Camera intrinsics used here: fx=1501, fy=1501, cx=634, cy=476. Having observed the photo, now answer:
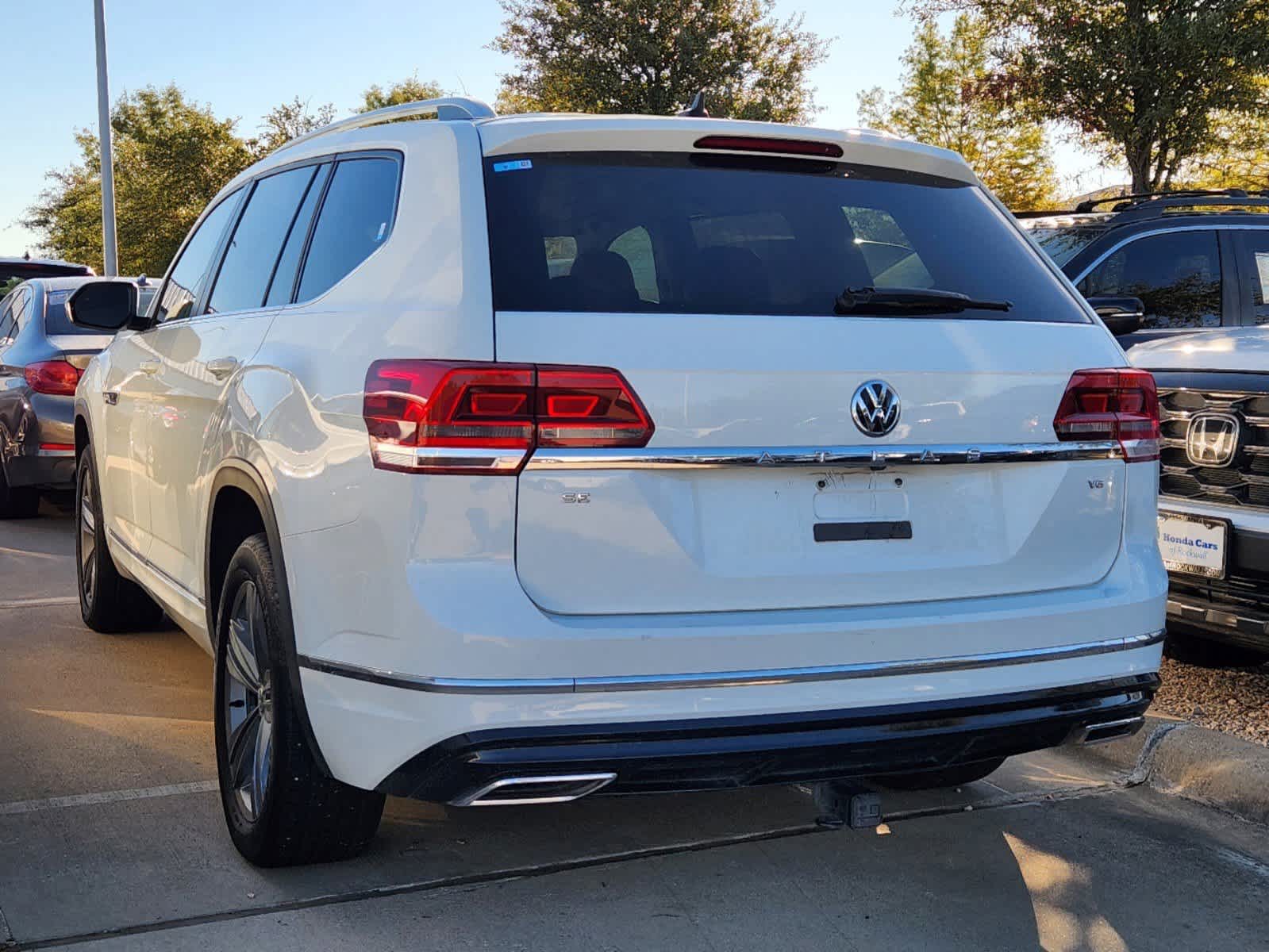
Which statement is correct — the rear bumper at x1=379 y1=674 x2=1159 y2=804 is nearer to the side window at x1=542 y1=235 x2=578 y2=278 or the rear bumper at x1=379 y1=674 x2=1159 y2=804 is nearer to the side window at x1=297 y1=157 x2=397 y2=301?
the side window at x1=542 y1=235 x2=578 y2=278

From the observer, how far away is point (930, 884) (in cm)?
383

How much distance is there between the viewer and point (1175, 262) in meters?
7.49

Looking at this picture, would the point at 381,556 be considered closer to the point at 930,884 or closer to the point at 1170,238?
the point at 930,884

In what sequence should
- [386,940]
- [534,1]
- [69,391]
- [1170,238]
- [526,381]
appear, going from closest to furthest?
1. [526,381]
2. [386,940]
3. [1170,238]
4. [69,391]
5. [534,1]

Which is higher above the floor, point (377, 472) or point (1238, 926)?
point (377, 472)

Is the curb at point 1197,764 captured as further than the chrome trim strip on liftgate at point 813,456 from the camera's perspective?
Yes

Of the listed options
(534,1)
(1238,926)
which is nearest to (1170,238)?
(1238,926)

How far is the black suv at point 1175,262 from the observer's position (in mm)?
7355

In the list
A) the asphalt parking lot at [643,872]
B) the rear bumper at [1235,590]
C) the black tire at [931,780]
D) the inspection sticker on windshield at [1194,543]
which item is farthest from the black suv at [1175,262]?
the black tire at [931,780]

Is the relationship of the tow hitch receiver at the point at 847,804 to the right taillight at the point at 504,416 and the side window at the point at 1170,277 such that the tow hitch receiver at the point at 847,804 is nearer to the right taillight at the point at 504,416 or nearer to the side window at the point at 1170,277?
the right taillight at the point at 504,416

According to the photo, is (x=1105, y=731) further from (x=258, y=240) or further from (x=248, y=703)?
(x=258, y=240)

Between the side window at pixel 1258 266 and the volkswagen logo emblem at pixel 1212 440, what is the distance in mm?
2568

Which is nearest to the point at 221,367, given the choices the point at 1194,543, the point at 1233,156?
the point at 1194,543

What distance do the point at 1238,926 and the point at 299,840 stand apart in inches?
90.3
